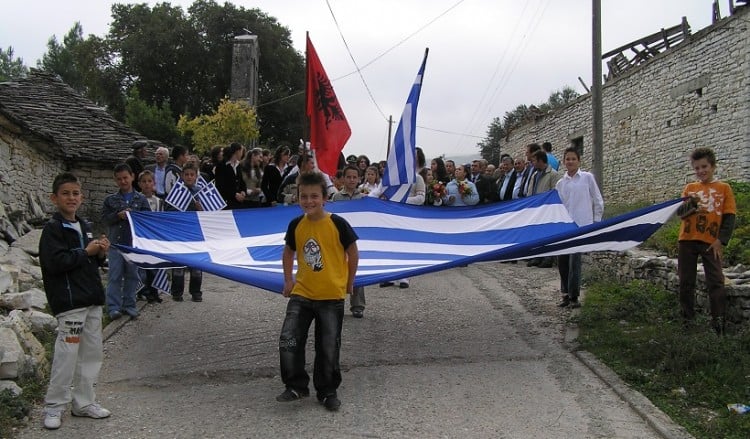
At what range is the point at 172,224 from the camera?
6602 millimetres

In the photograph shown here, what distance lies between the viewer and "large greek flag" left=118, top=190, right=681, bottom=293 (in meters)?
5.88

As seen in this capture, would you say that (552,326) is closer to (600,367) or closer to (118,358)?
(600,367)

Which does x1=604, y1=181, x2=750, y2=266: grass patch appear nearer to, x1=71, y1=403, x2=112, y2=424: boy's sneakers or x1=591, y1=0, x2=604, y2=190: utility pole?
x1=591, y1=0, x2=604, y2=190: utility pole

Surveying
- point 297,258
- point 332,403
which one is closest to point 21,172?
point 297,258

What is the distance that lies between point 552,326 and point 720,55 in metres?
10.3

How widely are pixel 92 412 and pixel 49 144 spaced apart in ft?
38.0

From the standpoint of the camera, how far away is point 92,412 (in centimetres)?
455

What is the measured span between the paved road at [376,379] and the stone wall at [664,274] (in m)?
1.35

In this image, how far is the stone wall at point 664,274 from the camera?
6098 mm

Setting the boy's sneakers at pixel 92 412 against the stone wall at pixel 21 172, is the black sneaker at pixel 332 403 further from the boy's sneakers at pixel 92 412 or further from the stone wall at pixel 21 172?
the stone wall at pixel 21 172

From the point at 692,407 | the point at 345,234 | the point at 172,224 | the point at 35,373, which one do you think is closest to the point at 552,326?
the point at 692,407

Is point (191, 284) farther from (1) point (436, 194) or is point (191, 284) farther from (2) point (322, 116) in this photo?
(1) point (436, 194)

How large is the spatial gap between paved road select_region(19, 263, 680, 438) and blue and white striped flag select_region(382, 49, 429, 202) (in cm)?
155

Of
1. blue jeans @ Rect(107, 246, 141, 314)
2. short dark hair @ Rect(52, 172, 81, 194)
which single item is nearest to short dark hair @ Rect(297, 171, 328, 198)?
short dark hair @ Rect(52, 172, 81, 194)
